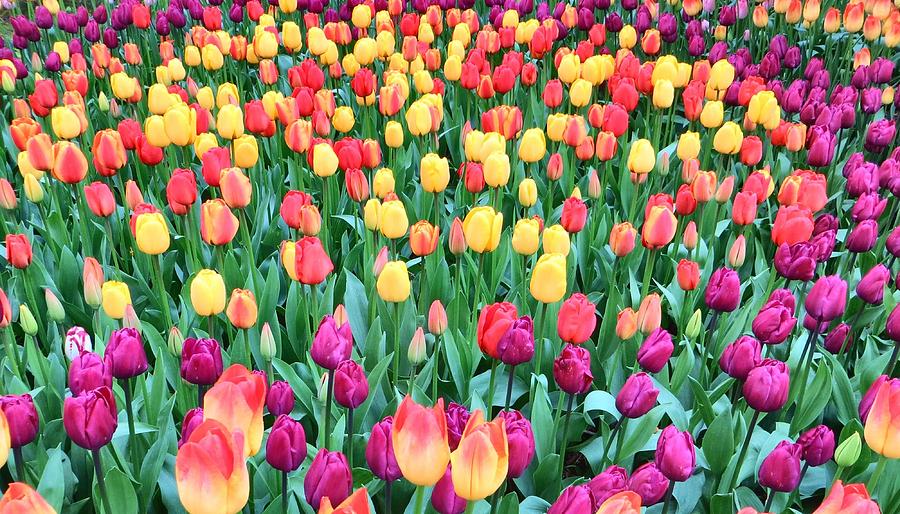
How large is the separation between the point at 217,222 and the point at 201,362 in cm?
76

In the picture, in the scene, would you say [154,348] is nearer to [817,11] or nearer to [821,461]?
[821,461]

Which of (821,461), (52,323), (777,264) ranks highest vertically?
(777,264)

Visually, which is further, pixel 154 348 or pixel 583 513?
pixel 154 348

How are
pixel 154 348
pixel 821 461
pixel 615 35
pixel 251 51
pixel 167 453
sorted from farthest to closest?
pixel 615 35
pixel 251 51
pixel 154 348
pixel 167 453
pixel 821 461

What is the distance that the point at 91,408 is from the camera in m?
1.47

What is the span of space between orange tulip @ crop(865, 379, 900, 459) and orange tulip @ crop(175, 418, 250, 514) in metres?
1.14

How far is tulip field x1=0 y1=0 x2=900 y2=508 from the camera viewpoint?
1.56 meters

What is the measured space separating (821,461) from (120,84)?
3.26 meters

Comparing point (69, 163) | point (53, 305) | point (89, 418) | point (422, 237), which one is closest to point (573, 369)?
point (422, 237)

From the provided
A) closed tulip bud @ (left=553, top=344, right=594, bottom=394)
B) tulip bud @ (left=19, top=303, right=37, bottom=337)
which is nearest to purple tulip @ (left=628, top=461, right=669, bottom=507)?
closed tulip bud @ (left=553, top=344, right=594, bottom=394)

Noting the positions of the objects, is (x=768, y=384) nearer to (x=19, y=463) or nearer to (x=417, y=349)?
(x=417, y=349)

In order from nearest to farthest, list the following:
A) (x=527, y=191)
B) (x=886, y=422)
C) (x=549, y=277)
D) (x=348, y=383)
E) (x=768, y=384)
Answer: (x=886, y=422) < (x=348, y=383) < (x=768, y=384) < (x=549, y=277) < (x=527, y=191)

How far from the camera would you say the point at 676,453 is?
157 centimetres

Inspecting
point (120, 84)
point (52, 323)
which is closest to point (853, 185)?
point (52, 323)
